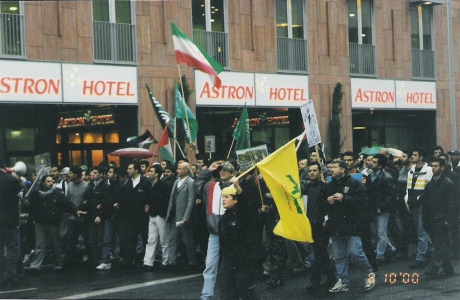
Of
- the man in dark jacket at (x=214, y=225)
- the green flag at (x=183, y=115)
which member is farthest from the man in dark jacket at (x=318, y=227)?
the green flag at (x=183, y=115)

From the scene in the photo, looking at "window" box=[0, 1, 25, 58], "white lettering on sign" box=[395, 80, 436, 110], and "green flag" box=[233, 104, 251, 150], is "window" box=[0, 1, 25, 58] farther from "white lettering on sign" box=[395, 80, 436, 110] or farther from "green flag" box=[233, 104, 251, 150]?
"white lettering on sign" box=[395, 80, 436, 110]

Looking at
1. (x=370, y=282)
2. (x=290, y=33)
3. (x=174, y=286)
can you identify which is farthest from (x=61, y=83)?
(x=370, y=282)

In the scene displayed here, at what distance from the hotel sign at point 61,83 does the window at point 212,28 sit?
185 centimetres

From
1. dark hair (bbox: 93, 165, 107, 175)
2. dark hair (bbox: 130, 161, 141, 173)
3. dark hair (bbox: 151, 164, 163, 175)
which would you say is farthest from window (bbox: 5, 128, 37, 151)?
dark hair (bbox: 151, 164, 163, 175)

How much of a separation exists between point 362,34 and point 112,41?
17.1ft

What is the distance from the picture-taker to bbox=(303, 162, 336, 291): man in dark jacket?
36.5ft

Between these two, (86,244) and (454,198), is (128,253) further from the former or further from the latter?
(454,198)

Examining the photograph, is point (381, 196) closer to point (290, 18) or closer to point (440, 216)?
point (440, 216)

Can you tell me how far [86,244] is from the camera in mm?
14812

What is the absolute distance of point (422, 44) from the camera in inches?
675

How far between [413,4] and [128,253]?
810 centimetres

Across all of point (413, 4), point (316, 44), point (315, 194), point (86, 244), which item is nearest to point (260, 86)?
point (316, 44)

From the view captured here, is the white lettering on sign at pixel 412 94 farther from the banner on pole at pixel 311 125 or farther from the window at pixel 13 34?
the window at pixel 13 34

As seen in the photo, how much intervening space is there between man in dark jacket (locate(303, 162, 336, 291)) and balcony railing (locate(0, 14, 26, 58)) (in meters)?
7.87
